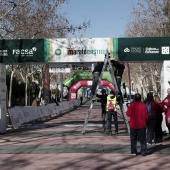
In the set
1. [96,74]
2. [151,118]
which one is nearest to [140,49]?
[96,74]

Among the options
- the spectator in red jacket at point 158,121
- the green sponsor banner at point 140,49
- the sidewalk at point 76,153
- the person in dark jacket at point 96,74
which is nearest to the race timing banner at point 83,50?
the green sponsor banner at point 140,49

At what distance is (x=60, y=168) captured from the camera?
8.79 m

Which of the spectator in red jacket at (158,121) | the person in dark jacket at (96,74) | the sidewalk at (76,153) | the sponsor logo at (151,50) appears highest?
the sponsor logo at (151,50)

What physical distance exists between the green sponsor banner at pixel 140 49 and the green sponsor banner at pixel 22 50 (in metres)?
3.31

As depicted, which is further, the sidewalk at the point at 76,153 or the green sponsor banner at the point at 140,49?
the green sponsor banner at the point at 140,49

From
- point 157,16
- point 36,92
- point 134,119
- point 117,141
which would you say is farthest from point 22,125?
point 36,92

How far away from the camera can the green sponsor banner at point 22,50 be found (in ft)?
53.1

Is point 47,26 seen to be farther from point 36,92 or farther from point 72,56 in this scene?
point 36,92

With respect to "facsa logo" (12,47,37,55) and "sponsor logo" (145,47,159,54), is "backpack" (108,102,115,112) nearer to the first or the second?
"sponsor logo" (145,47,159,54)

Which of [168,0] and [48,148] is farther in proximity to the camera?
[168,0]

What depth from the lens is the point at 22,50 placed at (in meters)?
16.2

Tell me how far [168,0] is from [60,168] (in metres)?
25.9

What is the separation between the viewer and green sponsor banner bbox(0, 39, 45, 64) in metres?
16.2

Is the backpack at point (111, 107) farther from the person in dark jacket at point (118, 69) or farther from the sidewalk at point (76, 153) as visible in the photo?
the sidewalk at point (76, 153)
